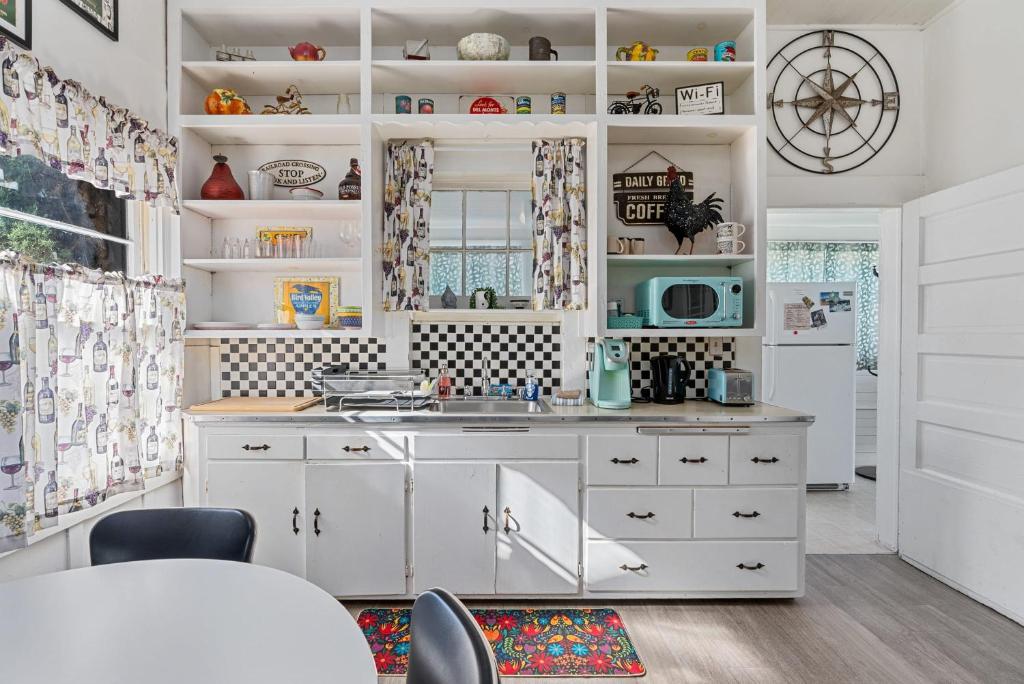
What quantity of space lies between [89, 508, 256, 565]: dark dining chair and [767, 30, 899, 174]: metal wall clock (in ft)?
10.7

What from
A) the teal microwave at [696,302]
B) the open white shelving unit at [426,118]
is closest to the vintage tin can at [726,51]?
the open white shelving unit at [426,118]

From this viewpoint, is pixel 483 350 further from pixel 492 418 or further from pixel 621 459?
pixel 621 459

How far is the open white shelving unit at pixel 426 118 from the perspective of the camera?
2.77 m

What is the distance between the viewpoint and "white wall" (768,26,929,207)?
3.21 metres

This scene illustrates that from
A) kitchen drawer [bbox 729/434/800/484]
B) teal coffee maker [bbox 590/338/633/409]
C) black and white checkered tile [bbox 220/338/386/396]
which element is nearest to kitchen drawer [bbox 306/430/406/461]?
black and white checkered tile [bbox 220/338/386/396]

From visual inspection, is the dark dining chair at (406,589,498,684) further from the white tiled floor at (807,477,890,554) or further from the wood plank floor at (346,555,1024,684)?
the white tiled floor at (807,477,890,554)

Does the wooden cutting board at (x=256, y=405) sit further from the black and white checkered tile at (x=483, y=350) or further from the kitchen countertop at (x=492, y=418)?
the black and white checkered tile at (x=483, y=350)

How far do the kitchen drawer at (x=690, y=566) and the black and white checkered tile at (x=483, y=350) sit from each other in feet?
3.15

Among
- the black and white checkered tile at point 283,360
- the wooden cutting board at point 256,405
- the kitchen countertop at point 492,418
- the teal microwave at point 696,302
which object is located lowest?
the kitchen countertop at point 492,418

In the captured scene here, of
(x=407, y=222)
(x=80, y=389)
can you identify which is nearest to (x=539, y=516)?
(x=407, y=222)

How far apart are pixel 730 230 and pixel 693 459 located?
3.87 feet

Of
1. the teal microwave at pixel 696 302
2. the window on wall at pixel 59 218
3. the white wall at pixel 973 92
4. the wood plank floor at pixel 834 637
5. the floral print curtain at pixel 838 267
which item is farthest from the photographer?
the floral print curtain at pixel 838 267

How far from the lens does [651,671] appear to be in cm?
214

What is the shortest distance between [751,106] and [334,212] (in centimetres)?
222
